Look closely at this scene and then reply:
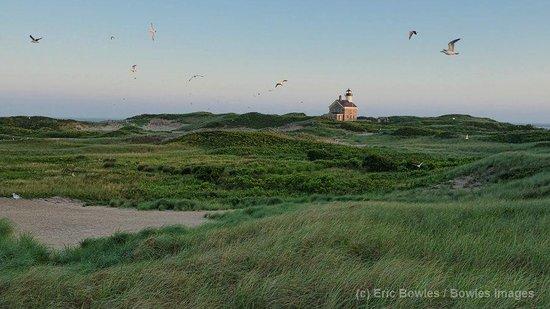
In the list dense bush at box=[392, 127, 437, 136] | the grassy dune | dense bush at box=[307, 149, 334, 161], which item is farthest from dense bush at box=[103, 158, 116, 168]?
dense bush at box=[392, 127, 437, 136]

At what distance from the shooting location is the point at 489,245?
7844mm

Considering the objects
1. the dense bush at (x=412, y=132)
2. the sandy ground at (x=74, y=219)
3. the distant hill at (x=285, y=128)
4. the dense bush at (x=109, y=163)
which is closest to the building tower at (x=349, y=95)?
the distant hill at (x=285, y=128)

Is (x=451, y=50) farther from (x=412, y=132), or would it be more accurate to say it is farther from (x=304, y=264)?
(x=412, y=132)

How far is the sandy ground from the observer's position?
13520 mm

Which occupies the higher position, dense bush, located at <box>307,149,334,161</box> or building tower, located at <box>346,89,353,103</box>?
building tower, located at <box>346,89,353,103</box>

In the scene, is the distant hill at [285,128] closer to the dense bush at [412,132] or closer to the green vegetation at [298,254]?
the dense bush at [412,132]

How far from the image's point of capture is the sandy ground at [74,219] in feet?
44.4

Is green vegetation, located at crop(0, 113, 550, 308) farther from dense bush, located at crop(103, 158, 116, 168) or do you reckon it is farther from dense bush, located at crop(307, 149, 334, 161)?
dense bush, located at crop(307, 149, 334, 161)

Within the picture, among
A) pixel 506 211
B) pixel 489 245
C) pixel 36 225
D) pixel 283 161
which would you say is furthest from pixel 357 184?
pixel 489 245

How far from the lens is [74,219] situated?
15.9 metres

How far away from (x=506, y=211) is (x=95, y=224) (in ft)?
38.3

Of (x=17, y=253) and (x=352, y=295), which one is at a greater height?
(x=352, y=295)

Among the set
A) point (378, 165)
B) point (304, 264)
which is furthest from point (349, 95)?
point (304, 264)

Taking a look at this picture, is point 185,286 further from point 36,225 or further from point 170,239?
point 36,225
